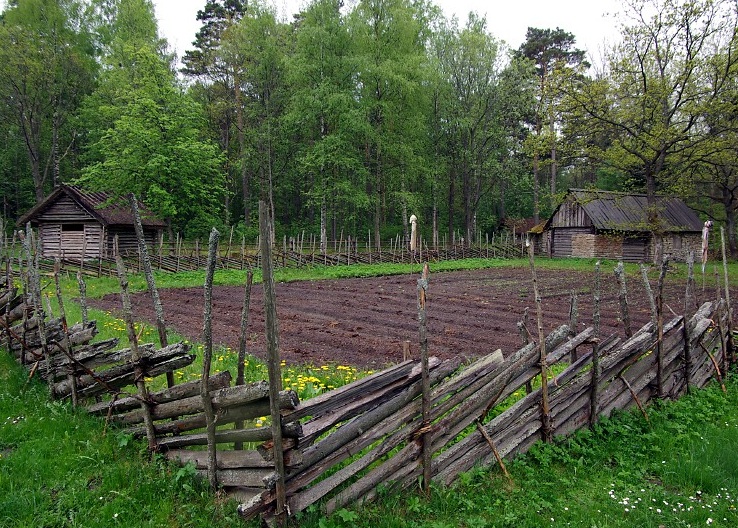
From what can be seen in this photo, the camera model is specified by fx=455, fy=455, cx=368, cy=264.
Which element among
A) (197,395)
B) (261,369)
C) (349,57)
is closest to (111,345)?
(197,395)

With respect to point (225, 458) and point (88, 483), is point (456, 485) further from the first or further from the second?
point (88, 483)

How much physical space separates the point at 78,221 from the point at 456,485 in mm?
27950

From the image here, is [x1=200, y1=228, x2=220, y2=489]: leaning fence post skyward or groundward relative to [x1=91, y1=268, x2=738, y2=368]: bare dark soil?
skyward

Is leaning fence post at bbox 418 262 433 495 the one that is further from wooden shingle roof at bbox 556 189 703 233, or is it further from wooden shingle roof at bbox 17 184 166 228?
wooden shingle roof at bbox 556 189 703 233

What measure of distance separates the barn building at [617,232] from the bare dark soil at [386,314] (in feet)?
43.6

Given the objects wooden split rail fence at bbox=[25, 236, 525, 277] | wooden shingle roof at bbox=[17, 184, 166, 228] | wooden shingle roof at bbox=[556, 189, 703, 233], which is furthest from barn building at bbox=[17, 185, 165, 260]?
wooden shingle roof at bbox=[556, 189, 703, 233]

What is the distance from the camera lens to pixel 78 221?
25.5m

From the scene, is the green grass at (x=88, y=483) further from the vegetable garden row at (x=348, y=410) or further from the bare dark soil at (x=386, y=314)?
the bare dark soil at (x=386, y=314)

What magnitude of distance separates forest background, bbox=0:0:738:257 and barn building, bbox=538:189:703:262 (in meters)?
2.06

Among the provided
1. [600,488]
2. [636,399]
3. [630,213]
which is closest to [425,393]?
Answer: [600,488]

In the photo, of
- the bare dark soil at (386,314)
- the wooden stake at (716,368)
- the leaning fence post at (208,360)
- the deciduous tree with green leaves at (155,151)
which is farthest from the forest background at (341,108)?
the leaning fence post at (208,360)

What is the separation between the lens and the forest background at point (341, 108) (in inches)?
870

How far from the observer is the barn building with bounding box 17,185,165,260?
2486 centimetres

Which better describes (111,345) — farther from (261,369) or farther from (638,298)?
(638,298)
